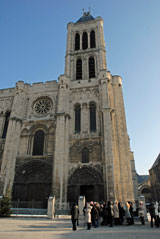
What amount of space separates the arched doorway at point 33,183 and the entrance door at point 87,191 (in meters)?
3.32

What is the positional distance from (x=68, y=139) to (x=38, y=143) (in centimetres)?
365

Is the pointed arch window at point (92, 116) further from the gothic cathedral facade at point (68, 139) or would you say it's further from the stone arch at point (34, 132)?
the stone arch at point (34, 132)

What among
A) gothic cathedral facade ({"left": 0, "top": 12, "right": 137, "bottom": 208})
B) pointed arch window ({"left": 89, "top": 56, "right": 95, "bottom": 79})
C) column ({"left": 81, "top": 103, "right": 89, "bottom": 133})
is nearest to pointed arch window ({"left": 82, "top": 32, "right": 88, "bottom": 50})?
pointed arch window ({"left": 89, "top": 56, "right": 95, "bottom": 79})

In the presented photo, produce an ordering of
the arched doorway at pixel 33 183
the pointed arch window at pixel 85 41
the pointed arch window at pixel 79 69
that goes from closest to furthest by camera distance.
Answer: the arched doorway at pixel 33 183 → the pointed arch window at pixel 79 69 → the pointed arch window at pixel 85 41

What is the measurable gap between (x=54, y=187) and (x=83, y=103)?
1022 cm

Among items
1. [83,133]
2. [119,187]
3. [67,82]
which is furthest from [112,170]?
[67,82]

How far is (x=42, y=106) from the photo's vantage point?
76.3 ft

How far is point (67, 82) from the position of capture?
23156 millimetres

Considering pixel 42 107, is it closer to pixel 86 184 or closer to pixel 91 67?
pixel 91 67

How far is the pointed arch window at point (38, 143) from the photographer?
20.3m

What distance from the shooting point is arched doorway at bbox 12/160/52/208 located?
59.3 feet

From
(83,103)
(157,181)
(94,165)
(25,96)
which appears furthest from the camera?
(157,181)

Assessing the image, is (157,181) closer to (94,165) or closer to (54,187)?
(94,165)

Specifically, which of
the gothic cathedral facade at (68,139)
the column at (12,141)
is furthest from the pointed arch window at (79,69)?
the column at (12,141)
